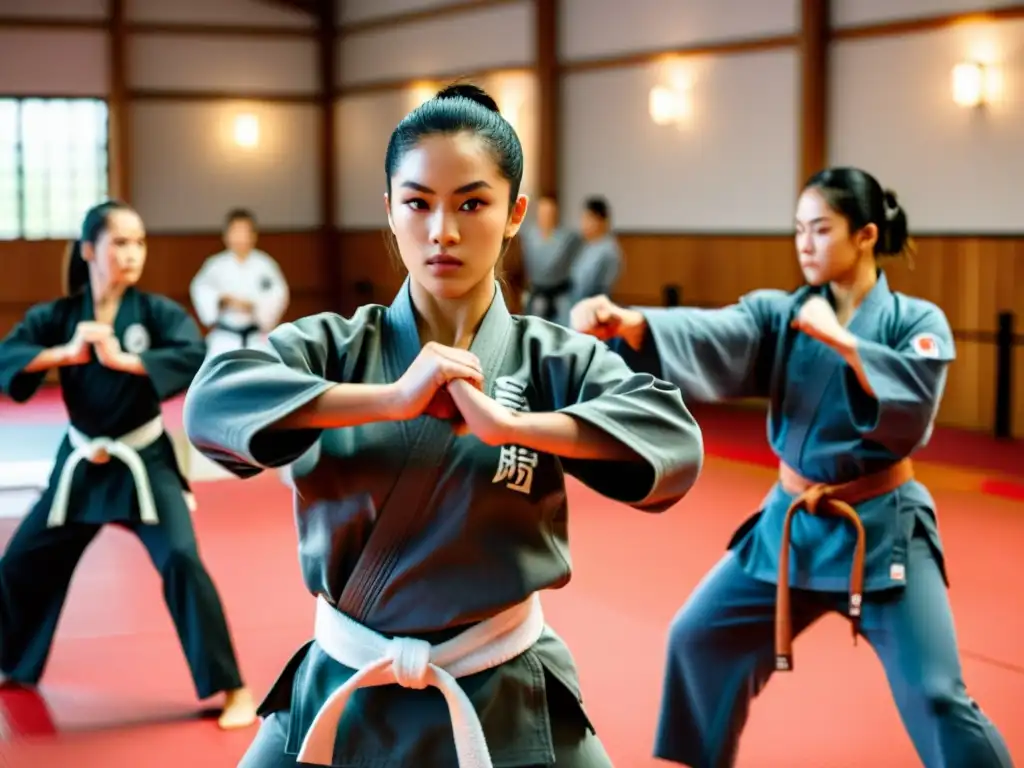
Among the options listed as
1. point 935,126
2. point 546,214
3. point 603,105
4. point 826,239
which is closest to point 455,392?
point 826,239

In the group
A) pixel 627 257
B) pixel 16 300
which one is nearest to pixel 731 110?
pixel 627 257

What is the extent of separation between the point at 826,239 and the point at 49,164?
9.93 meters

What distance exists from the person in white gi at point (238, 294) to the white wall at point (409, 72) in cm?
312

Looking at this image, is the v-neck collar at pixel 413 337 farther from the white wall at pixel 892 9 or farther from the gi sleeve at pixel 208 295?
the white wall at pixel 892 9

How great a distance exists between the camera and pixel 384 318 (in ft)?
5.90

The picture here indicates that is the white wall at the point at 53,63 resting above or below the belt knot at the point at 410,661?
above

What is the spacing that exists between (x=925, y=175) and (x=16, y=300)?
7.37m

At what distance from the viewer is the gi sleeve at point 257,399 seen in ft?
5.23

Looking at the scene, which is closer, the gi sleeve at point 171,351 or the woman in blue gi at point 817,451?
the woman in blue gi at point 817,451

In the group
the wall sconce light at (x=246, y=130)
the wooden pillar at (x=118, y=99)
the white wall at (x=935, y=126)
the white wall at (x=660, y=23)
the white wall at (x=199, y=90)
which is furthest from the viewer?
the wall sconce light at (x=246, y=130)

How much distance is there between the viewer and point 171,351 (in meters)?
3.65

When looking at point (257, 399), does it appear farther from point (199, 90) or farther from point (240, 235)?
point (199, 90)

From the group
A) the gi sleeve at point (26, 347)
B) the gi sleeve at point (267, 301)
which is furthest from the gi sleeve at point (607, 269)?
the gi sleeve at point (26, 347)

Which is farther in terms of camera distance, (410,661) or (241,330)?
(241,330)
